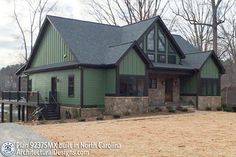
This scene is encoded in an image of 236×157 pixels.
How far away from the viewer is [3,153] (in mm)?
9766

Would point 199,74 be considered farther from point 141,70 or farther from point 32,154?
point 32,154

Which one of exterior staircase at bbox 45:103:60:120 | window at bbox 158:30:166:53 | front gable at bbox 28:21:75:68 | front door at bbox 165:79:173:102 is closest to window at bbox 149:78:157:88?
front door at bbox 165:79:173:102

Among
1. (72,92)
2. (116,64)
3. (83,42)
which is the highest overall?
(83,42)

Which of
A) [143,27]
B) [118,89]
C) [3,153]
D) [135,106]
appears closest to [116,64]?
[118,89]

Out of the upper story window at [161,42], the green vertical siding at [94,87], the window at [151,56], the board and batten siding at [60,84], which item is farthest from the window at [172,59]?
the board and batten siding at [60,84]

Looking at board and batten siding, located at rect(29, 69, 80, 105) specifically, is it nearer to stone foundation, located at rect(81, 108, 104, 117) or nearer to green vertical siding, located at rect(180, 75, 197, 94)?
stone foundation, located at rect(81, 108, 104, 117)

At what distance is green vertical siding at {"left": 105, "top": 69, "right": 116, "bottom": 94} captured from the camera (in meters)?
23.6

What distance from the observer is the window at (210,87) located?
2833 centimetres

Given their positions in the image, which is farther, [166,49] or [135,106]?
[166,49]

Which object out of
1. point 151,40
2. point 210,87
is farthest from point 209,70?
point 151,40

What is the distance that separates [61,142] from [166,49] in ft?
57.5

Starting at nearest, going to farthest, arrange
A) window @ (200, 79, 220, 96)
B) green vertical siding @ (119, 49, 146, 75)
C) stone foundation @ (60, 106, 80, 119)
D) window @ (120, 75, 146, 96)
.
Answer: green vertical siding @ (119, 49, 146, 75), window @ (120, 75, 146, 96), stone foundation @ (60, 106, 80, 119), window @ (200, 79, 220, 96)

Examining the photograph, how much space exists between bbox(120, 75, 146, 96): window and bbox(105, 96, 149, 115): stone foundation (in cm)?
34

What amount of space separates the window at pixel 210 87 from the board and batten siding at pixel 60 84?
10015 mm
